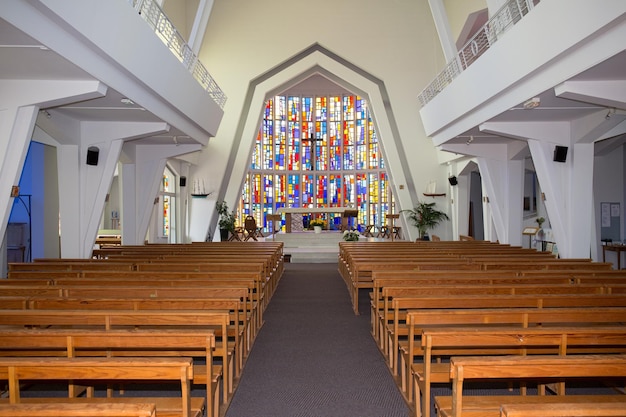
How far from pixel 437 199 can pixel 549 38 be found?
9537 millimetres

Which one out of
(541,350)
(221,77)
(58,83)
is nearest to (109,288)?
(58,83)

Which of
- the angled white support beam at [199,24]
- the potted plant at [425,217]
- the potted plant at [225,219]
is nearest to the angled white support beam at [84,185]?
the angled white support beam at [199,24]

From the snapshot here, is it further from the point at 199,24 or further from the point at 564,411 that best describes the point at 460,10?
the point at 564,411

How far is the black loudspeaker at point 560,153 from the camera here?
26.8 ft

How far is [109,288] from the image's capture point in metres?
4.21

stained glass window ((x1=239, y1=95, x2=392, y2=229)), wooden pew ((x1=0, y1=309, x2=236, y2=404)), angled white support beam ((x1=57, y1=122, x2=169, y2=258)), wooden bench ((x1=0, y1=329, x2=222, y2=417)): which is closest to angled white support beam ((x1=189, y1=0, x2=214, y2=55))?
angled white support beam ((x1=57, y1=122, x2=169, y2=258))

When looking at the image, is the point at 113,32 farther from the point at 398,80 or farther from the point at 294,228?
the point at 294,228

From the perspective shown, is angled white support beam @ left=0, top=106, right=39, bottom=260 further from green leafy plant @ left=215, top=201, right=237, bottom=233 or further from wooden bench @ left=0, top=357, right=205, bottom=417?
green leafy plant @ left=215, top=201, right=237, bottom=233

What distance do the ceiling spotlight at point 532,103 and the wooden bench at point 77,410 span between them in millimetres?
6276

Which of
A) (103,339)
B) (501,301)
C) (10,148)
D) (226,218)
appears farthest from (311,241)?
(103,339)

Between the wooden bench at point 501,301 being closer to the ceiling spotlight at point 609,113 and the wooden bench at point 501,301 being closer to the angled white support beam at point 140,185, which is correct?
the ceiling spotlight at point 609,113

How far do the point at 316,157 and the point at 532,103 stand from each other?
15.8m

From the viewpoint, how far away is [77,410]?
1.69 meters

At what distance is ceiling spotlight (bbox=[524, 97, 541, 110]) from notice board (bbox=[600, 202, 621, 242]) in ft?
19.2
